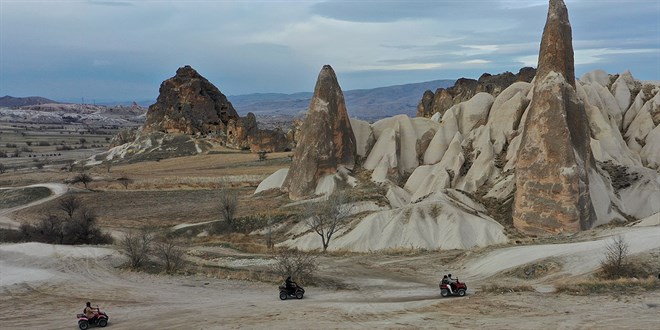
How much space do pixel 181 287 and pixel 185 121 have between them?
92.2m

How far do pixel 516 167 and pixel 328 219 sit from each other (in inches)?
590

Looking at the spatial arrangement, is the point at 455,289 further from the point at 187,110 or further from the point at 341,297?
the point at 187,110

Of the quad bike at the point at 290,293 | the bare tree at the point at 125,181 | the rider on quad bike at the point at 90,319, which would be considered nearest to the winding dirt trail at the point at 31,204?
the bare tree at the point at 125,181

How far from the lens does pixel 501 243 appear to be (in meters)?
34.6

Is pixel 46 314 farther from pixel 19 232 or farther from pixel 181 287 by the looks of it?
pixel 19 232

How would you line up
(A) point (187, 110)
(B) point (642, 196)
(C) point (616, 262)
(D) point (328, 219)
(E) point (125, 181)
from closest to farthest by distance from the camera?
1. (C) point (616, 262)
2. (B) point (642, 196)
3. (D) point (328, 219)
4. (E) point (125, 181)
5. (A) point (187, 110)

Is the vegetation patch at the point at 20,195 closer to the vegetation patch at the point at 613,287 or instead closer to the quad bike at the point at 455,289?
the quad bike at the point at 455,289

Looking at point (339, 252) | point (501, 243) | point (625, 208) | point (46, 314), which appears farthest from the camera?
point (625, 208)

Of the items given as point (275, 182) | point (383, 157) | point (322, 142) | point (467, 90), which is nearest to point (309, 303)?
point (322, 142)

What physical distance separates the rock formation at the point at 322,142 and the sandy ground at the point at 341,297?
827 inches

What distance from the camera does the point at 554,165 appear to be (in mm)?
35812

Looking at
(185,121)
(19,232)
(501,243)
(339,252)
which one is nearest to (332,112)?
(339,252)

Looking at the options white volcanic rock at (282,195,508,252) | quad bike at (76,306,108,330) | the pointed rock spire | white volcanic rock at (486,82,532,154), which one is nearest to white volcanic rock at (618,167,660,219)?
the pointed rock spire

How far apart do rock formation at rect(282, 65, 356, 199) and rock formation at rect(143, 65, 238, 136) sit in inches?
2487
